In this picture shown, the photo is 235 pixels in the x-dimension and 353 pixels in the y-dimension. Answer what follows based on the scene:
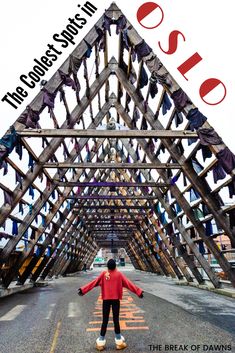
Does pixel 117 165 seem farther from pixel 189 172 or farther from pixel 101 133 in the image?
pixel 101 133

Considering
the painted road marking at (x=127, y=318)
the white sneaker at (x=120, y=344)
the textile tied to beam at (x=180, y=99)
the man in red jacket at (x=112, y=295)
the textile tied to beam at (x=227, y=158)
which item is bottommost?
the painted road marking at (x=127, y=318)

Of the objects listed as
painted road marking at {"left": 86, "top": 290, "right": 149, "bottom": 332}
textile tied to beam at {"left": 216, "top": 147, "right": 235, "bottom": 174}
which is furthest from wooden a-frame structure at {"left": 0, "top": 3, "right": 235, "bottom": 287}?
painted road marking at {"left": 86, "top": 290, "right": 149, "bottom": 332}

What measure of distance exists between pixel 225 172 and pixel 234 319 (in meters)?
3.45

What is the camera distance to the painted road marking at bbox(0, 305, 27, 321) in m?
7.64

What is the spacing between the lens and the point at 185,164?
9344 millimetres

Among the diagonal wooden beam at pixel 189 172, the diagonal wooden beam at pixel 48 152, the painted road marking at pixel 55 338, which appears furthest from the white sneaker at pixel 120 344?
the diagonal wooden beam at pixel 48 152

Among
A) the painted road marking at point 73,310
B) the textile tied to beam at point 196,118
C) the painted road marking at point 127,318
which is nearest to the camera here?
the painted road marking at point 127,318

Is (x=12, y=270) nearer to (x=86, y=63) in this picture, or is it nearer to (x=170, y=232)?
(x=170, y=232)

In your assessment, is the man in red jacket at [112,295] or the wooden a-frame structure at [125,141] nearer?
the man in red jacket at [112,295]

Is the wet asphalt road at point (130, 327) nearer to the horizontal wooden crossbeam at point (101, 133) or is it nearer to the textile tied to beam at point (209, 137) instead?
the textile tied to beam at point (209, 137)

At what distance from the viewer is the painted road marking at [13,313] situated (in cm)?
764

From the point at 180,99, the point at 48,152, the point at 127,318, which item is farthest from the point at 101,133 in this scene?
the point at 127,318

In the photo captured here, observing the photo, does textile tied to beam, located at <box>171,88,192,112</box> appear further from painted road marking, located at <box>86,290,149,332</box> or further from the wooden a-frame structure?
painted road marking, located at <box>86,290,149,332</box>

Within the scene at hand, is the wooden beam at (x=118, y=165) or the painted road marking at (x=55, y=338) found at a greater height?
the wooden beam at (x=118, y=165)
